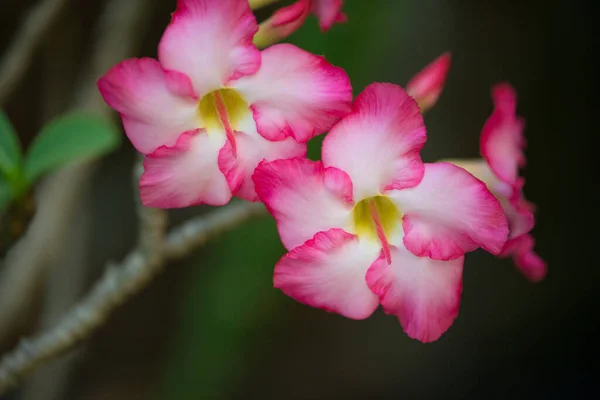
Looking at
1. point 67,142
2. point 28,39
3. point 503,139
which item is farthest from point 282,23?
point 28,39

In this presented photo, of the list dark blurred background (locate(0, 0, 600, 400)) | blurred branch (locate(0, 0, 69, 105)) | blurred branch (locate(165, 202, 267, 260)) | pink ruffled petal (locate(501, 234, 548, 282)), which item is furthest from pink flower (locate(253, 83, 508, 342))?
dark blurred background (locate(0, 0, 600, 400))

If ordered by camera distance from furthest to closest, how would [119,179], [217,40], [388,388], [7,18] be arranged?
[388,388] → [119,179] → [7,18] → [217,40]

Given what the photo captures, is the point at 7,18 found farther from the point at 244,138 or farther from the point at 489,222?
the point at 489,222

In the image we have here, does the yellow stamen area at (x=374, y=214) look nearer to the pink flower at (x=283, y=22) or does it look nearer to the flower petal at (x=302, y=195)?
the flower petal at (x=302, y=195)

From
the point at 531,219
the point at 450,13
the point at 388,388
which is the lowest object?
the point at 388,388

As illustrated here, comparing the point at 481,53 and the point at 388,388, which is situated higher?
the point at 481,53

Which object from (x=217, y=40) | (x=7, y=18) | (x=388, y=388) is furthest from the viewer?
(x=388, y=388)

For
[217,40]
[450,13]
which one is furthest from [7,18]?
[450,13]

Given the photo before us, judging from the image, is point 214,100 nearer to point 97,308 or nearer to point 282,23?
point 282,23

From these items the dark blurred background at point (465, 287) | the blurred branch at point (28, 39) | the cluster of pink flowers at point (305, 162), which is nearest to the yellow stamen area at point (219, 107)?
the cluster of pink flowers at point (305, 162)
